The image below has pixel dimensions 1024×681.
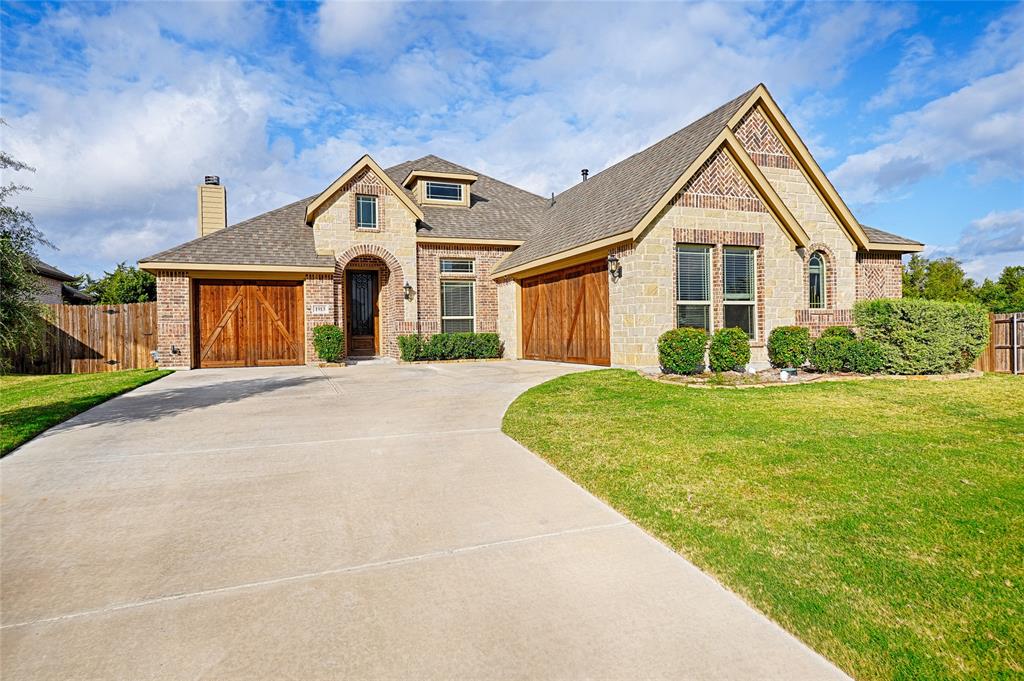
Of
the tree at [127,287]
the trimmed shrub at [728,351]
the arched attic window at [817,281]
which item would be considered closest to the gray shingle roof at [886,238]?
the arched attic window at [817,281]

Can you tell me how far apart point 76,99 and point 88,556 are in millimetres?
13156

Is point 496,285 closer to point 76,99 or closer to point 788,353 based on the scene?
point 788,353

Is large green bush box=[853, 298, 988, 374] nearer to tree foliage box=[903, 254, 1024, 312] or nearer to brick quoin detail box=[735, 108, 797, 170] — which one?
brick quoin detail box=[735, 108, 797, 170]

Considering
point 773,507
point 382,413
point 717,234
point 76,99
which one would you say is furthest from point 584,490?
point 76,99

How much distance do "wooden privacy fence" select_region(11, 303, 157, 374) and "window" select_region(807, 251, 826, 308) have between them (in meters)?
19.3

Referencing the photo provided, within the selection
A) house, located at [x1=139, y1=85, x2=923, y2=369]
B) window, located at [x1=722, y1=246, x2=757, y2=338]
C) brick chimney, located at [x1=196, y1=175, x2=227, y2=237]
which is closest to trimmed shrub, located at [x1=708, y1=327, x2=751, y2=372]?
house, located at [x1=139, y1=85, x2=923, y2=369]

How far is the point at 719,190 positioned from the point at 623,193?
258 centimetres

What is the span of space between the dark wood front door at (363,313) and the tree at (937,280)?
85.6 feet

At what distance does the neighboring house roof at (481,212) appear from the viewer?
18.4 m

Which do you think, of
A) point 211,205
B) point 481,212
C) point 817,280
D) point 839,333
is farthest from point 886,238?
point 211,205

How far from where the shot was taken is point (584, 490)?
14.5ft

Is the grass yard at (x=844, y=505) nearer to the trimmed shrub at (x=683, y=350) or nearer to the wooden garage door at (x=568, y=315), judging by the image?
the trimmed shrub at (x=683, y=350)

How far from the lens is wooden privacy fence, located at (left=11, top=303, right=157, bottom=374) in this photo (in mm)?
15633

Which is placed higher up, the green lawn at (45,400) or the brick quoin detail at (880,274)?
the brick quoin detail at (880,274)
